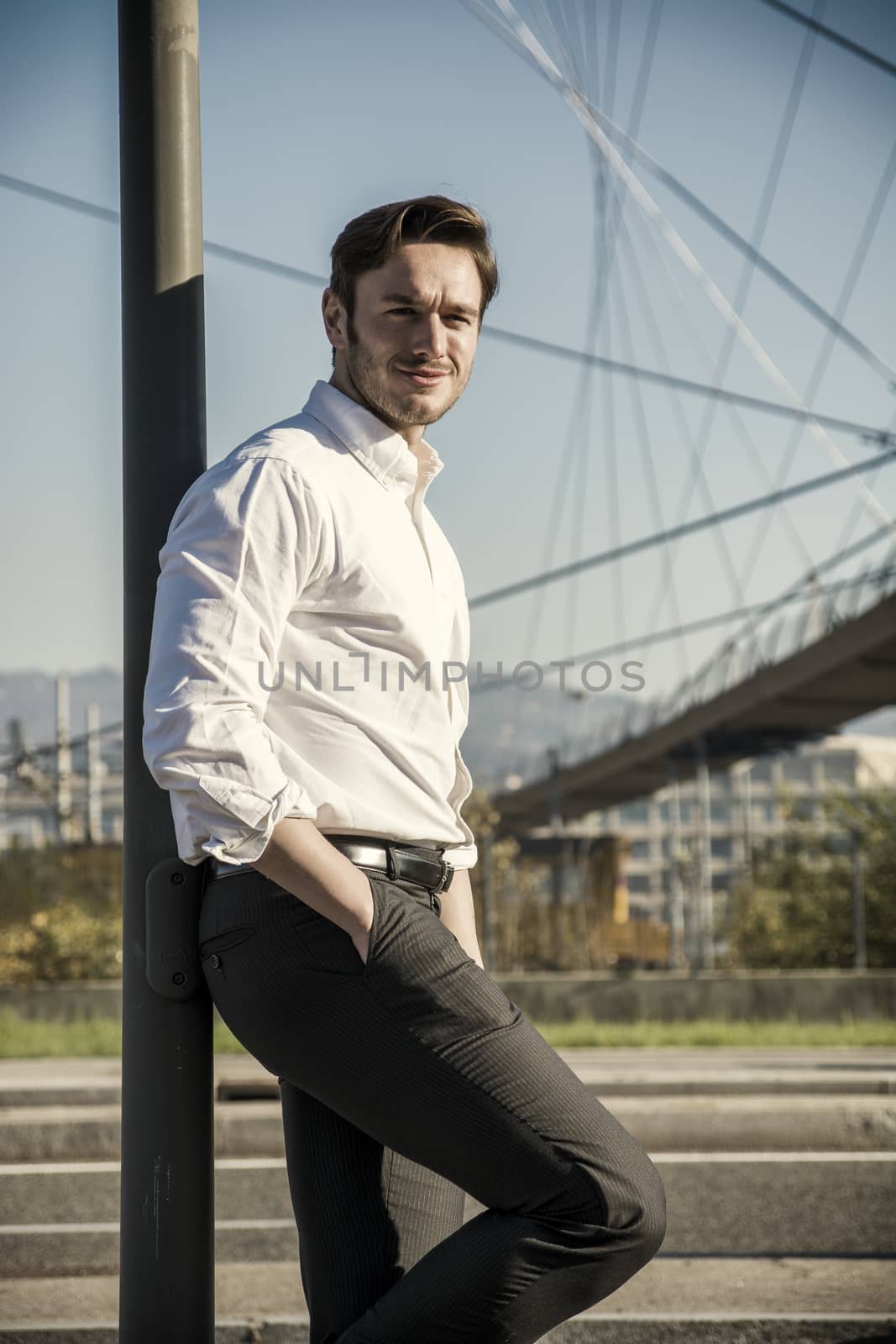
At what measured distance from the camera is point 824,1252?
14.1 feet

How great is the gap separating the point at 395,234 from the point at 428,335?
142mm

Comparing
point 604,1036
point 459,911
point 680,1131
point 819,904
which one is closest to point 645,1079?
point 680,1131

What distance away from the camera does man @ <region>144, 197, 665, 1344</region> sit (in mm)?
1704

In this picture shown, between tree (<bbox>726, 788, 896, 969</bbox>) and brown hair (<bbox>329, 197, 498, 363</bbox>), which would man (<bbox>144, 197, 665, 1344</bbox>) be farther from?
tree (<bbox>726, 788, 896, 969</bbox>)

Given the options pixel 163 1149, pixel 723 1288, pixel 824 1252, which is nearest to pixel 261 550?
pixel 163 1149

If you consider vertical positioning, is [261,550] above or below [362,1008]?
above

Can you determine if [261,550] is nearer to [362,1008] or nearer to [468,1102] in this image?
[362,1008]

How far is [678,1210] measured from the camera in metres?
5.09

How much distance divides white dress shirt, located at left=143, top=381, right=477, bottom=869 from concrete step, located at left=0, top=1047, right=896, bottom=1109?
21.0 feet

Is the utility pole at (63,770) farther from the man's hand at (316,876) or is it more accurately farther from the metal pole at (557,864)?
the man's hand at (316,876)

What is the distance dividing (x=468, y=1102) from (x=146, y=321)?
120 centimetres

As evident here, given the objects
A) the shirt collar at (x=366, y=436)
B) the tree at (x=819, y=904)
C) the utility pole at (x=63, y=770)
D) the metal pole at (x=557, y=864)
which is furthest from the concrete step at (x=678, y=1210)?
the tree at (x=819, y=904)

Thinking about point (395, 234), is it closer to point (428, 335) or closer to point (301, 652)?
point (428, 335)

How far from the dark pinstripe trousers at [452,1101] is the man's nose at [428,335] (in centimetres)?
73
